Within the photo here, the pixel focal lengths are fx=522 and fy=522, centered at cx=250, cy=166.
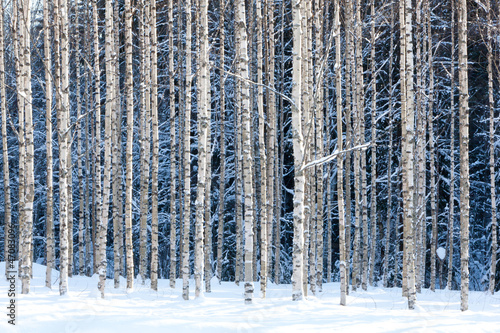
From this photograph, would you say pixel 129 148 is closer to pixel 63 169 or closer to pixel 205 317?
pixel 63 169

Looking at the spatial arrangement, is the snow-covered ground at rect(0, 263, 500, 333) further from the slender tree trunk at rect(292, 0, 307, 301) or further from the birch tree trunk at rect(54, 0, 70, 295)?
the slender tree trunk at rect(292, 0, 307, 301)

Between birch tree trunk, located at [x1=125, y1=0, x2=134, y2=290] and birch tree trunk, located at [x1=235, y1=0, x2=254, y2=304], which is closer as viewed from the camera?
birch tree trunk, located at [x1=235, y1=0, x2=254, y2=304]

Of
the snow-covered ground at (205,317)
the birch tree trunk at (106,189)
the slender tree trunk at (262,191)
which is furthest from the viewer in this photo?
the slender tree trunk at (262,191)

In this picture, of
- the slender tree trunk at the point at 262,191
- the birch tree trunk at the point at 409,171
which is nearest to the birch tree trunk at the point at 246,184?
the slender tree trunk at the point at 262,191

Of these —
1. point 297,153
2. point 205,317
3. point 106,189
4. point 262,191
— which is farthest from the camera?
point 262,191

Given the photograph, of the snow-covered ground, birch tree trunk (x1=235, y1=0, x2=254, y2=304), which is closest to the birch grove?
birch tree trunk (x1=235, y1=0, x2=254, y2=304)

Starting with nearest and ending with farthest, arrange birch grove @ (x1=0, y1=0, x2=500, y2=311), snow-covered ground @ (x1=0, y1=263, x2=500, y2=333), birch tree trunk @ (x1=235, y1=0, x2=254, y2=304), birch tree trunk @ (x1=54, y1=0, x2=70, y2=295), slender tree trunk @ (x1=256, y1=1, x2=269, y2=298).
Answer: snow-covered ground @ (x1=0, y1=263, x2=500, y2=333) < birch tree trunk @ (x1=235, y1=0, x2=254, y2=304) < birch tree trunk @ (x1=54, y1=0, x2=70, y2=295) < birch grove @ (x1=0, y1=0, x2=500, y2=311) < slender tree trunk @ (x1=256, y1=1, x2=269, y2=298)

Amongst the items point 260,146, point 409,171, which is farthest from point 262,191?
point 409,171

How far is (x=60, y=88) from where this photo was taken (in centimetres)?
955

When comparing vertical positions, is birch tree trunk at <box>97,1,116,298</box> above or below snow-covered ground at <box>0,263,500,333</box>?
above

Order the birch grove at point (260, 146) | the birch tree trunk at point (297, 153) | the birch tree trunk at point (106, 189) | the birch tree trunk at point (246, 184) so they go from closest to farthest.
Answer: the birch tree trunk at point (297, 153)
the birch tree trunk at point (246, 184)
the birch grove at point (260, 146)
the birch tree trunk at point (106, 189)

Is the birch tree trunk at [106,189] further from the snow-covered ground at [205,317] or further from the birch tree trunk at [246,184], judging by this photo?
the birch tree trunk at [246,184]

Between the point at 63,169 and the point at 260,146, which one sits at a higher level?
the point at 260,146

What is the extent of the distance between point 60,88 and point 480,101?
47.7 feet
